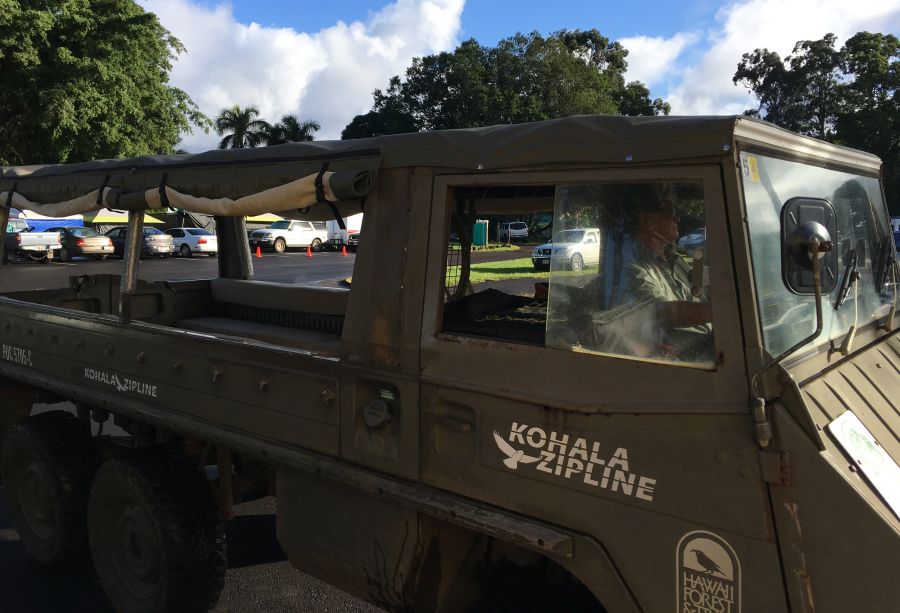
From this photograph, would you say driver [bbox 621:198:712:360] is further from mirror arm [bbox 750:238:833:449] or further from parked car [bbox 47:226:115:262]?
parked car [bbox 47:226:115:262]

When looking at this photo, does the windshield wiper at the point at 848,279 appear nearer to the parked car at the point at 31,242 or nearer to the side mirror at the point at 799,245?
the side mirror at the point at 799,245

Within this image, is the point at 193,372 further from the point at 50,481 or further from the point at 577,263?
the point at 577,263

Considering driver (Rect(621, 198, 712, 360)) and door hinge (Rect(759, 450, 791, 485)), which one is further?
driver (Rect(621, 198, 712, 360))

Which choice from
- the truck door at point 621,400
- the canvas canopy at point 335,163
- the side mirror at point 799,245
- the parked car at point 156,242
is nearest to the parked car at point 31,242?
the parked car at point 156,242

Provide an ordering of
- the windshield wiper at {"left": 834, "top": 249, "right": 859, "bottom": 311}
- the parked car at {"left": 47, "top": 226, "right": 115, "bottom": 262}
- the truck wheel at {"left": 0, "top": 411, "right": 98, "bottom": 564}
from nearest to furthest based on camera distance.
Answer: the windshield wiper at {"left": 834, "top": 249, "right": 859, "bottom": 311}
the truck wheel at {"left": 0, "top": 411, "right": 98, "bottom": 564}
the parked car at {"left": 47, "top": 226, "right": 115, "bottom": 262}

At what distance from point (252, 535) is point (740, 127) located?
168 inches

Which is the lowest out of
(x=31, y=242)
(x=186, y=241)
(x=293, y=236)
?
(x=31, y=242)

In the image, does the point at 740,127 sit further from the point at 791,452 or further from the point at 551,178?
the point at 791,452

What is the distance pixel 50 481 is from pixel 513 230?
312 centimetres

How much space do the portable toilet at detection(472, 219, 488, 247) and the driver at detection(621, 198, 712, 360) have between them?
1.23 metres

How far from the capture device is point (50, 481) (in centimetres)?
434

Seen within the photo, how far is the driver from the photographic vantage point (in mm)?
2219

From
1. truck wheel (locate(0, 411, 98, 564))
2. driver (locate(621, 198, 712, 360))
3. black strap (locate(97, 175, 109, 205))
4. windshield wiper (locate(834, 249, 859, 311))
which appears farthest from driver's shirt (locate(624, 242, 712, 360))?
truck wheel (locate(0, 411, 98, 564))

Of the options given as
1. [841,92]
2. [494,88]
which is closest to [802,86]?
[841,92]
